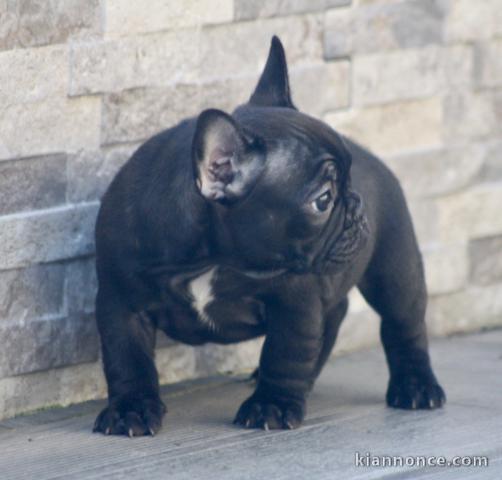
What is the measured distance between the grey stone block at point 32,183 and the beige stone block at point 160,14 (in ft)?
1.62

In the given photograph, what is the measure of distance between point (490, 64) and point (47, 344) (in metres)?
2.45

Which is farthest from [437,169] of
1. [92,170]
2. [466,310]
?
[92,170]

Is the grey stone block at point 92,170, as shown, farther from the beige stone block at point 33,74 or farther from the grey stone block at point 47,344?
the grey stone block at point 47,344

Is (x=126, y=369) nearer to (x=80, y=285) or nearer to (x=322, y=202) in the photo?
(x=80, y=285)

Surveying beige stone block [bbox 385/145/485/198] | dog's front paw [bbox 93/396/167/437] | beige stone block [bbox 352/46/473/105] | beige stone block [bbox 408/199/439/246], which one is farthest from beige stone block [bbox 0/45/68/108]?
beige stone block [bbox 408/199/439/246]

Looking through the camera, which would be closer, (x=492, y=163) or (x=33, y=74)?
(x=33, y=74)

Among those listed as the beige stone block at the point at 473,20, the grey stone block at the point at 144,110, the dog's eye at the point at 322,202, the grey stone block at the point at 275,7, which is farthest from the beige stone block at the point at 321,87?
the dog's eye at the point at 322,202

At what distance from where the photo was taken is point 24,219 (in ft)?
15.2

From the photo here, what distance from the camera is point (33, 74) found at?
15.0ft

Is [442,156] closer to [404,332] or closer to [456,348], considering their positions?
[456,348]

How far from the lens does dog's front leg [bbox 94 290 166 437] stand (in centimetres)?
437

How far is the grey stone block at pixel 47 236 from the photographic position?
4.60m

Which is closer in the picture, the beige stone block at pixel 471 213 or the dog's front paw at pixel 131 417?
the dog's front paw at pixel 131 417

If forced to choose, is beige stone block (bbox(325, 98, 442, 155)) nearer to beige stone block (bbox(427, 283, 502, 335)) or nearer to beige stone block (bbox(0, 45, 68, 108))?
beige stone block (bbox(427, 283, 502, 335))
